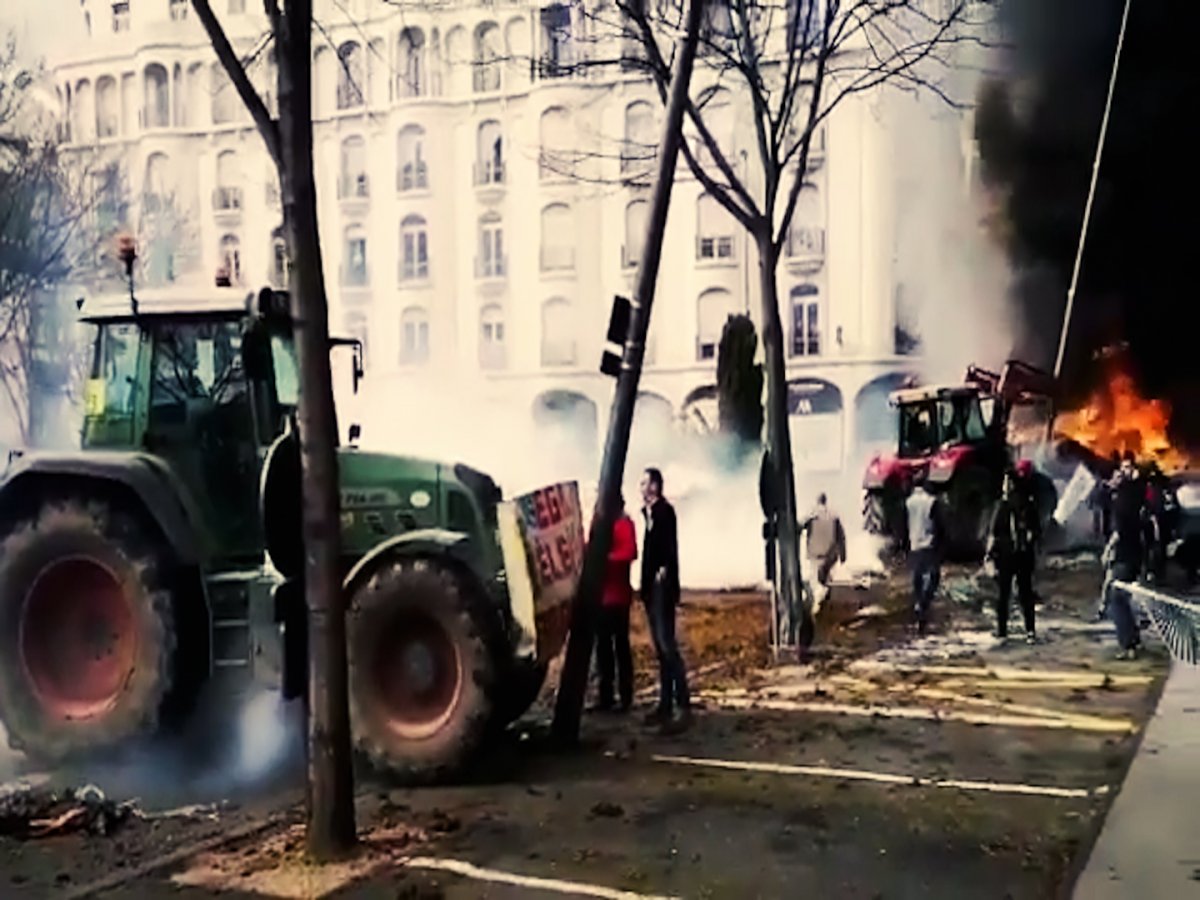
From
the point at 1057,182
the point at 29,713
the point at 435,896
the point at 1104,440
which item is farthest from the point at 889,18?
the point at 29,713

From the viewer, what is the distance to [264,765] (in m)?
3.53

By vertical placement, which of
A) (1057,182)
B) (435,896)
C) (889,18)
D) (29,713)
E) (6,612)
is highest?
(889,18)

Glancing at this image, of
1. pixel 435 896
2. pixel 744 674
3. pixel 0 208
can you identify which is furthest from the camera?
pixel 0 208

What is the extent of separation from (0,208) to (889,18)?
7.95 ft

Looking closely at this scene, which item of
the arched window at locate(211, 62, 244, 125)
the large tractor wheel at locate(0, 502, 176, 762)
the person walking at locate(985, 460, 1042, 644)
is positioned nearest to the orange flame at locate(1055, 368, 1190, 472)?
the person walking at locate(985, 460, 1042, 644)

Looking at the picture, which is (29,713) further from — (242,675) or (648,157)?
(648,157)

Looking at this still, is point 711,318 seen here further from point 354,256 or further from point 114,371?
point 114,371

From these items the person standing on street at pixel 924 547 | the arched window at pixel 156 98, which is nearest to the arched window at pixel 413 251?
the arched window at pixel 156 98

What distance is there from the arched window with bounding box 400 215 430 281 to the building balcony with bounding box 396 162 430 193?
7cm

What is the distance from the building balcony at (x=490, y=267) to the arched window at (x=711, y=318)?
0.53 m

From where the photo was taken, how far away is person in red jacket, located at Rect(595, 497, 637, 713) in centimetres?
361

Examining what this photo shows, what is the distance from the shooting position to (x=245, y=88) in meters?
3.15

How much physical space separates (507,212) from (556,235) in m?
0.14

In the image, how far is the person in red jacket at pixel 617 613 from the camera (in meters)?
3.61
